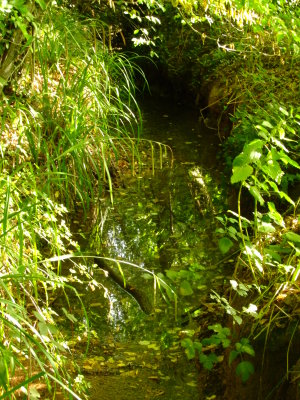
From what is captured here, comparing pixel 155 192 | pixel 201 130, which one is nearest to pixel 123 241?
pixel 155 192

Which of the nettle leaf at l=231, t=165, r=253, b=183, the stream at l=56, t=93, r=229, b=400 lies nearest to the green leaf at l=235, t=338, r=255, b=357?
the stream at l=56, t=93, r=229, b=400

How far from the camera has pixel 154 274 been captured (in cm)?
199

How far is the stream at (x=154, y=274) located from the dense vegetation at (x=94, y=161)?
0.62 feet

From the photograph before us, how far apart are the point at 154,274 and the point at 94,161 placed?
1.83 meters

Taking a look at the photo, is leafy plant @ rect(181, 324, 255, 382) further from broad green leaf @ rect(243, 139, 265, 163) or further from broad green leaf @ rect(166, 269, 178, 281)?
broad green leaf @ rect(243, 139, 265, 163)

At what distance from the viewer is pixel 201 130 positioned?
23.3 feet

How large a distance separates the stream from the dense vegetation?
0.62 ft

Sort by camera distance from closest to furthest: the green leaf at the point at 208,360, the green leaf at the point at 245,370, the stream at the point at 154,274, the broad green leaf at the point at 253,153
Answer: the broad green leaf at the point at 253,153 < the green leaf at the point at 245,370 < the green leaf at the point at 208,360 < the stream at the point at 154,274

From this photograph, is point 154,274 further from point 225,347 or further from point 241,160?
point 225,347

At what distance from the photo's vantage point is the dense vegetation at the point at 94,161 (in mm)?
2162

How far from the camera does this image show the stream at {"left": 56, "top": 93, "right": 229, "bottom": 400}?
288 centimetres

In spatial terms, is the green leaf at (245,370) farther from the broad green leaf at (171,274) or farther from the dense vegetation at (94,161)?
the broad green leaf at (171,274)

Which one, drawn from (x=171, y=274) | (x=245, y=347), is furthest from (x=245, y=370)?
(x=171, y=274)

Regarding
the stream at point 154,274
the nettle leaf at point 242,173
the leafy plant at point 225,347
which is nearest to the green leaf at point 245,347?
the leafy plant at point 225,347
